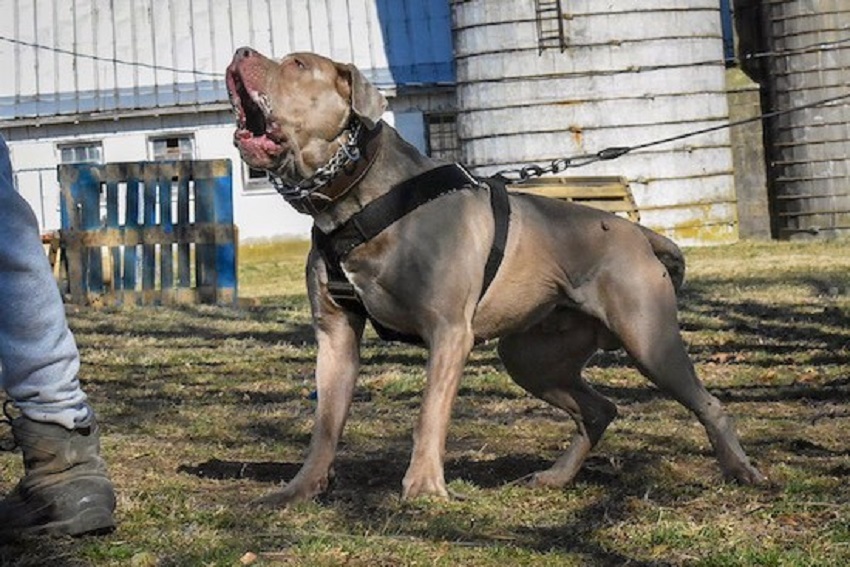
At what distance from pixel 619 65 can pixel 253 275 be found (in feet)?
20.9

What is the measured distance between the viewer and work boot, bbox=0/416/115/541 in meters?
4.99

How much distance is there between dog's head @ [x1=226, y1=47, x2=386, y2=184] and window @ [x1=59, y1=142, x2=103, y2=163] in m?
29.7

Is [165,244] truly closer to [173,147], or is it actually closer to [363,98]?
[363,98]

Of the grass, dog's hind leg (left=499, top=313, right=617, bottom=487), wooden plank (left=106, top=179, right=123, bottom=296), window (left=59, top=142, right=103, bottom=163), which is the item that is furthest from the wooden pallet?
window (left=59, top=142, right=103, bottom=163)

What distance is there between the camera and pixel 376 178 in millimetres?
6102

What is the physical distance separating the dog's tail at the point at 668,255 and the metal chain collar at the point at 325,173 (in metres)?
1.20

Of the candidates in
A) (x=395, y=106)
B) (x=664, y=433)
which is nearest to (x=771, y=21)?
(x=395, y=106)

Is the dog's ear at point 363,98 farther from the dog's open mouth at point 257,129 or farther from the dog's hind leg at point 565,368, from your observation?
the dog's hind leg at point 565,368

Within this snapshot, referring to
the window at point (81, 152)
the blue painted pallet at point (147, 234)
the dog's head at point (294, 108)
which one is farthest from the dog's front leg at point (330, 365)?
the window at point (81, 152)

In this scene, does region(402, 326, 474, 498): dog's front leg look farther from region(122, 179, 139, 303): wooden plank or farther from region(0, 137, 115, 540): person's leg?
region(122, 179, 139, 303): wooden plank

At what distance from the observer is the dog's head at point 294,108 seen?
233 inches

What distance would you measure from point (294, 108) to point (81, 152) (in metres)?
30.0

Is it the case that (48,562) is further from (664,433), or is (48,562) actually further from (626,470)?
(664,433)

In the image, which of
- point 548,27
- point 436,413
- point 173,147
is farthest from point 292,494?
point 173,147
